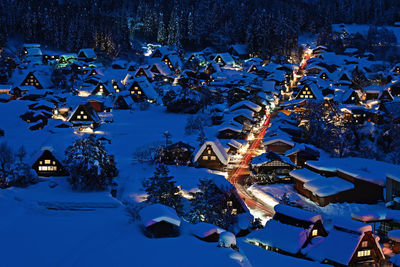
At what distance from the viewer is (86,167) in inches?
850

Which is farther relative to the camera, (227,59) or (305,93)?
(227,59)

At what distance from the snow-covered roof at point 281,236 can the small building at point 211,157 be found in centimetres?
859

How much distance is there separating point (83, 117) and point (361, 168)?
21577 millimetres

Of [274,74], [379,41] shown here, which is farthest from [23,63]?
[379,41]

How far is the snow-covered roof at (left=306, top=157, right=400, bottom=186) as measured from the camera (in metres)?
24.8

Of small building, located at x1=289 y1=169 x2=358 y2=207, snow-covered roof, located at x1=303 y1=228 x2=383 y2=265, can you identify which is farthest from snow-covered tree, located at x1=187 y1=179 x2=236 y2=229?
small building, located at x1=289 y1=169 x2=358 y2=207

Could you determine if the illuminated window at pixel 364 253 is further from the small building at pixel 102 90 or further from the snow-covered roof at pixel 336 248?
the small building at pixel 102 90

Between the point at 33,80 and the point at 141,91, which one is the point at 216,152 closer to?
the point at 141,91

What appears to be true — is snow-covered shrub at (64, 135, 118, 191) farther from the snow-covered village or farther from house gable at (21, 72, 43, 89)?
house gable at (21, 72, 43, 89)

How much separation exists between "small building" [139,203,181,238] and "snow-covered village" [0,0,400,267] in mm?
61

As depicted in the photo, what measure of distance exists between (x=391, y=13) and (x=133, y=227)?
93.6 m

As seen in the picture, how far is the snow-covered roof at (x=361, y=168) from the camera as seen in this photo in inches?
978

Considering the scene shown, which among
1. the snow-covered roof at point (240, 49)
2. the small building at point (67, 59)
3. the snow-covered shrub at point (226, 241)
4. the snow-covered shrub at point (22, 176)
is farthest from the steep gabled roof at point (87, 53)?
the snow-covered shrub at point (226, 241)

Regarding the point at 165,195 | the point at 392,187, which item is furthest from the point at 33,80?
the point at 392,187
